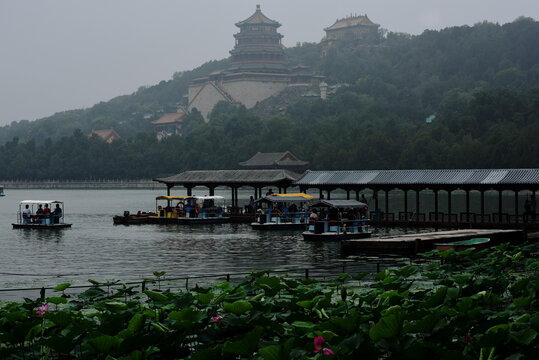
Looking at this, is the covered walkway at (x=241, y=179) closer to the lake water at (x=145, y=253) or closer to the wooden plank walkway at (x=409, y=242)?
the lake water at (x=145, y=253)

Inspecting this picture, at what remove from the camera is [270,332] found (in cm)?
1333

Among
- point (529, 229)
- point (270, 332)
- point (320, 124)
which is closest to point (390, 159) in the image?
point (320, 124)

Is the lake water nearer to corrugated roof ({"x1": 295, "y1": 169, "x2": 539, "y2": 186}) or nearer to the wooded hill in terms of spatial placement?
corrugated roof ({"x1": 295, "y1": 169, "x2": 539, "y2": 186})

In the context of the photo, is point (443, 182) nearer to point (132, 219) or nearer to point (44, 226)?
point (132, 219)

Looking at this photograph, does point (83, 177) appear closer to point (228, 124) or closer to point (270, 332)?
point (228, 124)

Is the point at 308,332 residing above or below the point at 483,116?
below

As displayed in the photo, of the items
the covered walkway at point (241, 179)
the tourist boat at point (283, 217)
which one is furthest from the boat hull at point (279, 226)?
the covered walkway at point (241, 179)

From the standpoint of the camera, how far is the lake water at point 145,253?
3434 cm

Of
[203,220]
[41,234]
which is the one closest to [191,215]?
[203,220]

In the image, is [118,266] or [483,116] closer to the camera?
[118,266]

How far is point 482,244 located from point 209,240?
1848 cm

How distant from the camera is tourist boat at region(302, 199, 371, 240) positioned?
46781 mm

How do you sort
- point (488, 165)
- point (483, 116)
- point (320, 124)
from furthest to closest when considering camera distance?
point (320, 124) < point (483, 116) < point (488, 165)

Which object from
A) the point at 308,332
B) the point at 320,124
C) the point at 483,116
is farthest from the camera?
the point at 320,124
